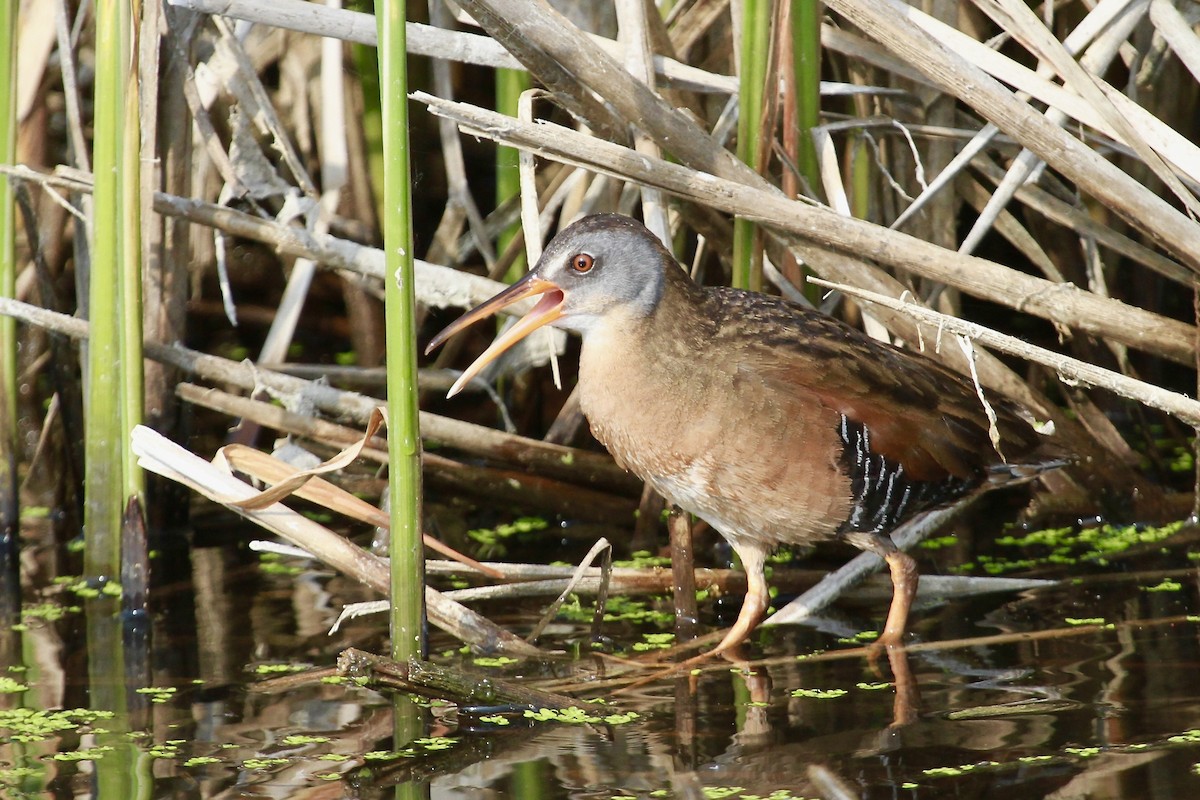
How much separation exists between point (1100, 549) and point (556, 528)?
4.66 ft

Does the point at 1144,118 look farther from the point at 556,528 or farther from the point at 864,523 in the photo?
the point at 556,528

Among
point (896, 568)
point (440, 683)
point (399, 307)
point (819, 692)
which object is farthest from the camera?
point (896, 568)

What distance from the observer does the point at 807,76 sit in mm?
3062

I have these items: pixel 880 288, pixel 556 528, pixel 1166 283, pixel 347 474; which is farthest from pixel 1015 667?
pixel 1166 283

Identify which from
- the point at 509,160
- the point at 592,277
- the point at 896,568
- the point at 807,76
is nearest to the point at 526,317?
the point at 592,277

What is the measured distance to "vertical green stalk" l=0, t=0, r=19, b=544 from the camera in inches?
119

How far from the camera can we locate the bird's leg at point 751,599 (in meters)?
2.92

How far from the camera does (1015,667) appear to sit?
2699 millimetres

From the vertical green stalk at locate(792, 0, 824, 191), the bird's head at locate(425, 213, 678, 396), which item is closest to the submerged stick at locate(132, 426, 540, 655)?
the bird's head at locate(425, 213, 678, 396)

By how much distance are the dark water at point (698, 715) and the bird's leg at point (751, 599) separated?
2.2 inches

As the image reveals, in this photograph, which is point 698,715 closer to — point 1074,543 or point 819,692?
point 819,692

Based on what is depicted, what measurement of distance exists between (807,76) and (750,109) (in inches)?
8.3

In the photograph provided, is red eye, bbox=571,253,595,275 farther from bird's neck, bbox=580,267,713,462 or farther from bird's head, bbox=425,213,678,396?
bird's neck, bbox=580,267,713,462

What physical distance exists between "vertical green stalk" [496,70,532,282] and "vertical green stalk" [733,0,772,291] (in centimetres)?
78
